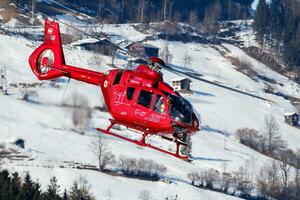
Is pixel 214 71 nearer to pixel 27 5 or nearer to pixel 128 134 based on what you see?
pixel 27 5

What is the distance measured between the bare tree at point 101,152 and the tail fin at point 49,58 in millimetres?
31938

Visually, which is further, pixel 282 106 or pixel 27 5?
pixel 27 5

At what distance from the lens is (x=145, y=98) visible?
27.2 meters

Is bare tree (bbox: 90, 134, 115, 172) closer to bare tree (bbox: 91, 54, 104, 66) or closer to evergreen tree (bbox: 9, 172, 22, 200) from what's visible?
evergreen tree (bbox: 9, 172, 22, 200)

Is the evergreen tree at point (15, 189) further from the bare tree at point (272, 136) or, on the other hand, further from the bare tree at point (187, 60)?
the bare tree at point (187, 60)

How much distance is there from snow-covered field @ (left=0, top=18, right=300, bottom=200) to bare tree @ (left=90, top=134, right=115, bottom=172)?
648 millimetres

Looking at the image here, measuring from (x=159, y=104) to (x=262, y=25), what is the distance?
395 feet

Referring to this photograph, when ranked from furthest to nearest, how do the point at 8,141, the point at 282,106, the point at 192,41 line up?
the point at 192,41 → the point at 282,106 → the point at 8,141

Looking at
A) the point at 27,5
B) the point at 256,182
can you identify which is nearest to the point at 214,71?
the point at 27,5

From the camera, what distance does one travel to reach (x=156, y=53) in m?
116

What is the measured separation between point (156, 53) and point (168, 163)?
50726mm

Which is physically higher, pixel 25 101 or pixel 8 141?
pixel 25 101

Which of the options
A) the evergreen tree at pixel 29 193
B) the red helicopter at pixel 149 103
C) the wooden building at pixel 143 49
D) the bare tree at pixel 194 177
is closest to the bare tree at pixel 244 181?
the bare tree at pixel 194 177

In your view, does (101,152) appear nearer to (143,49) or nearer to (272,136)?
(272,136)
